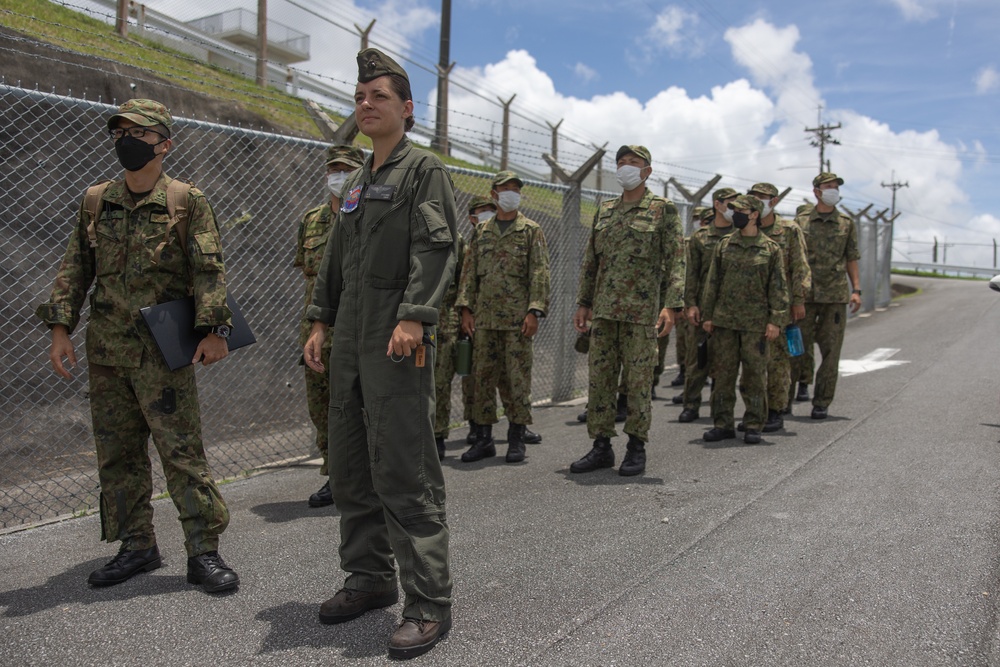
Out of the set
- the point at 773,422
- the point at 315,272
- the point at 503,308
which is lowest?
the point at 773,422

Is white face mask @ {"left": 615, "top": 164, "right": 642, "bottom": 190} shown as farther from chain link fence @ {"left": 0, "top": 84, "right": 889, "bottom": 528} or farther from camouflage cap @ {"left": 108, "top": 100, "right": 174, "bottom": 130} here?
camouflage cap @ {"left": 108, "top": 100, "right": 174, "bottom": 130}

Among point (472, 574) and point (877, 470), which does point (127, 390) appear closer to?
point (472, 574)

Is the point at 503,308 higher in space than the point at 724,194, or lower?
lower

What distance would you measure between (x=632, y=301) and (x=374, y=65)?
2.78 m

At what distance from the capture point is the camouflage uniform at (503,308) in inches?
234

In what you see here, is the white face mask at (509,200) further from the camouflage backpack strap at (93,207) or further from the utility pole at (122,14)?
the utility pole at (122,14)

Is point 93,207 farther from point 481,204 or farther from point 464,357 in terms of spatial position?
point 481,204

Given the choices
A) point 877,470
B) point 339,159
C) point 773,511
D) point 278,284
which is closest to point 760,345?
point 877,470

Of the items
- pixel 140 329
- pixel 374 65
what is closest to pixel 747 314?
pixel 374 65

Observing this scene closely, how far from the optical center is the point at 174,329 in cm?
336

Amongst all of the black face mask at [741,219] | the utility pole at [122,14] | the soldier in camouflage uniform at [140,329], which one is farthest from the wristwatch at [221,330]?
the utility pole at [122,14]

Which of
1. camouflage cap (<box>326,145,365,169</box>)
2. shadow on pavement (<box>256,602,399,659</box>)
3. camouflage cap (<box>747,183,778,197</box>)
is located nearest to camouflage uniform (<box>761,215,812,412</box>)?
camouflage cap (<box>747,183,778,197</box>)

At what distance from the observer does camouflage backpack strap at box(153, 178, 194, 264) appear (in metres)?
3.40

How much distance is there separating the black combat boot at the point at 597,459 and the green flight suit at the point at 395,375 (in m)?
2.45
